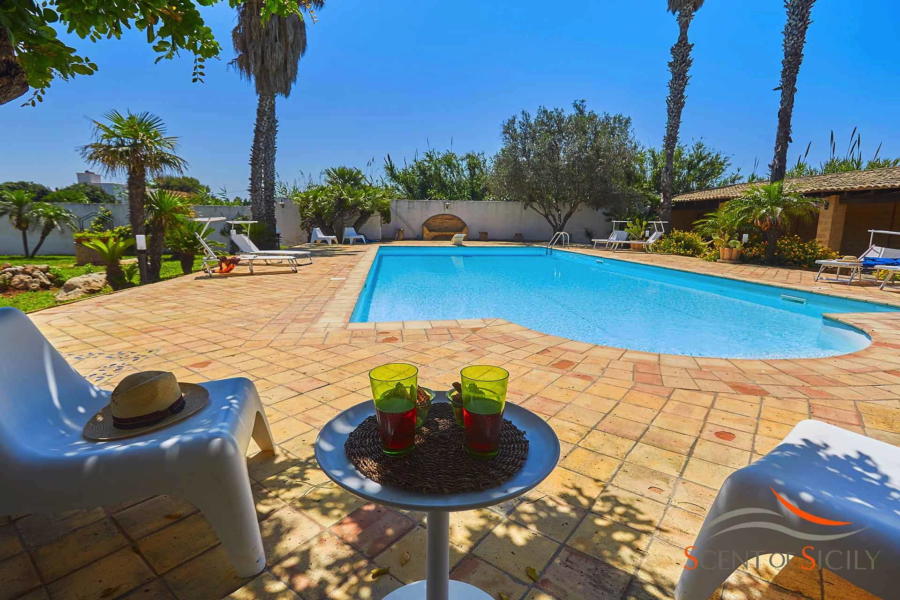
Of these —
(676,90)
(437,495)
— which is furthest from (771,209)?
(437,495)

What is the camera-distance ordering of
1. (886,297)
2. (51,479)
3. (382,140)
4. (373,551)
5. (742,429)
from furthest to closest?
(382,140), (886,297), (742,429), (373,551), (51,479)

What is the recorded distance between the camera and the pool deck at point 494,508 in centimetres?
151

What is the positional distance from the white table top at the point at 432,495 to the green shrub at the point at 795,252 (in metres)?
13.8

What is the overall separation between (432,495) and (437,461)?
4.6 inches

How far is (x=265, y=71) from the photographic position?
1331 cm

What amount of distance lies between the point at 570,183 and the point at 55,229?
2075 centimetres

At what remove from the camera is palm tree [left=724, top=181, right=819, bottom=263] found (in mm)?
10820

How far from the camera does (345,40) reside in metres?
19.8

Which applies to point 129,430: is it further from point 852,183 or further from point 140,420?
point 852,183

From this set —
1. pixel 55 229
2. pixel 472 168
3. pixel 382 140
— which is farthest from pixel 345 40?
pixel 55 229

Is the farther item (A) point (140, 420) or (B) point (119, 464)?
(A) point (140, 420)

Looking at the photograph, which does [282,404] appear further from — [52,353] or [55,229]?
[55,229]

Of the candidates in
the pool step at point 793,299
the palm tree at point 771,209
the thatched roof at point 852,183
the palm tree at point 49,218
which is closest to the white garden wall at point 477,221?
the thatched roof at point 852,183

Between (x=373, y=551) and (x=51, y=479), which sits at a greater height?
(x=51, y=479)
